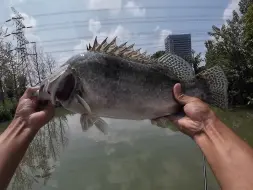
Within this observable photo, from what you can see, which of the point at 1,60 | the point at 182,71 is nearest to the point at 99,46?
the point at 182,71

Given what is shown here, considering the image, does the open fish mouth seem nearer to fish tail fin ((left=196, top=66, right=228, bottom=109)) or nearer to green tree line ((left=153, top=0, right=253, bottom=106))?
fish tail fin ((left=196, top=66, right=228, bottom=109))

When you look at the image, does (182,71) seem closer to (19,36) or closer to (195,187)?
(195,187)

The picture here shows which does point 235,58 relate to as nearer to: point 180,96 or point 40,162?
point 40,162

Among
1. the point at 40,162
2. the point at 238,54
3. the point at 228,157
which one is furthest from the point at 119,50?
the point at 238,54

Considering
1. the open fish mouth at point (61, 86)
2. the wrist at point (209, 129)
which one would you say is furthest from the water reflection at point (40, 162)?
the wrist at point (209, 129)

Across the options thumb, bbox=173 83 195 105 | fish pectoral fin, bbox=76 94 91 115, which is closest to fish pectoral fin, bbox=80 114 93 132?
fish pectoral fin, bbox=76 94 91 115

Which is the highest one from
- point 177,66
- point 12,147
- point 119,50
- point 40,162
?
point 119,50
